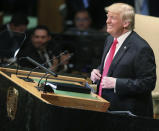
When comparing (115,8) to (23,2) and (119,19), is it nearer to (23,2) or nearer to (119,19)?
(119,19)

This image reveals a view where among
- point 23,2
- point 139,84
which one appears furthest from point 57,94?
point 23,2

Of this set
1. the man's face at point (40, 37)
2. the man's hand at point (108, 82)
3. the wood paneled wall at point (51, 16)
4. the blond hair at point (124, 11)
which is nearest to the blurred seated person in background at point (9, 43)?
the man's face at point (40, 37)

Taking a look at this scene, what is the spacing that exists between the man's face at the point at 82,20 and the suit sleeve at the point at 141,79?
407cm

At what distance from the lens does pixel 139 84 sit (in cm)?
375

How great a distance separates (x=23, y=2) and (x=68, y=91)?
27.0ft

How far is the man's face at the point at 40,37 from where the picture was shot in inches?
274

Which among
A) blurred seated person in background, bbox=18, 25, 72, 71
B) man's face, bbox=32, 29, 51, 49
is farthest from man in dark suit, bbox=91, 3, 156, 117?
man's face, bbox=32, 29, 51, 49

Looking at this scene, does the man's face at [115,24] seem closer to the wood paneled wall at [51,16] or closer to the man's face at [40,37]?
the man's face at [40,37]

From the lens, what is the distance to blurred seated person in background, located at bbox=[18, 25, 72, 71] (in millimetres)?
6652

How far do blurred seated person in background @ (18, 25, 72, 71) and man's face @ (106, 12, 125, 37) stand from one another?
258cm

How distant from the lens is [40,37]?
7.00m

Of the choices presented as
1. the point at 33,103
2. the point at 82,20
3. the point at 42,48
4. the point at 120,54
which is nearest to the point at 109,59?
the point at 120,54

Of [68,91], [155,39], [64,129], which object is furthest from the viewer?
[155,39]

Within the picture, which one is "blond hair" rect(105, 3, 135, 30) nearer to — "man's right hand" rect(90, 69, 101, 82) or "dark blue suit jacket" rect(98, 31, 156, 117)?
"dark blue suit jacket" rect(98, 31, 156, 117)
